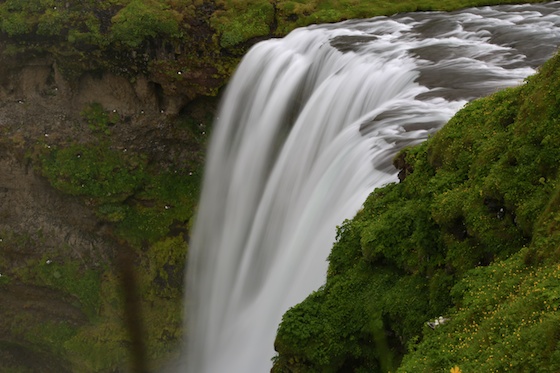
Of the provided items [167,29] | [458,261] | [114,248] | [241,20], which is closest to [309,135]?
[458,261]

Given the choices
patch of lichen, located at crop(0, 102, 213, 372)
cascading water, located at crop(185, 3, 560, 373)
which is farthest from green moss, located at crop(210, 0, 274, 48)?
patch of lichen, located at crop(0, 102, 213, 372)

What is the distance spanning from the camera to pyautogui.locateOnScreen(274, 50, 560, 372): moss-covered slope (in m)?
4.96

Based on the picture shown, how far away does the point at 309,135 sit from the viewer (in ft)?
42.5

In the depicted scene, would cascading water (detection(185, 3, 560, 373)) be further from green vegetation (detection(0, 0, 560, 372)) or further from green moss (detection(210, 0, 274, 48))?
green vegetation (detection(0, 0, 560, 372))

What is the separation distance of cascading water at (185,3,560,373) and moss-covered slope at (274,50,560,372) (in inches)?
63.0

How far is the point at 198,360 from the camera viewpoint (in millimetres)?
17328

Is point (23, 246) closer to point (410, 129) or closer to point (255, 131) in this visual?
point (255, 131)

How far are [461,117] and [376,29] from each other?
9.96 meters

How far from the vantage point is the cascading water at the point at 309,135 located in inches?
413

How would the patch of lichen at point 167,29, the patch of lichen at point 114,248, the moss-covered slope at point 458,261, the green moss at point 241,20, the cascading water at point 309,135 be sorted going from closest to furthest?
the moss-covered slope at point 458,261, the cascading water at point 309,135, the green moss at point 241,20, the patch of lichen at point 167,29, the patch of lichen at point 114,248

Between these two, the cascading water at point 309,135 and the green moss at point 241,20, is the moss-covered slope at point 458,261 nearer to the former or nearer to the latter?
the cascading water at point 309,135

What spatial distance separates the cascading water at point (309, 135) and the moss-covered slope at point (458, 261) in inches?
63.0

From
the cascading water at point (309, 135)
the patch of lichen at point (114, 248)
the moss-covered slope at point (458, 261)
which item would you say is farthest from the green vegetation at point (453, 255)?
the patch of lichen at point (114, 248)

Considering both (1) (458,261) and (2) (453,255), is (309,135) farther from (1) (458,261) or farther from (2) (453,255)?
(1) (458,261)
